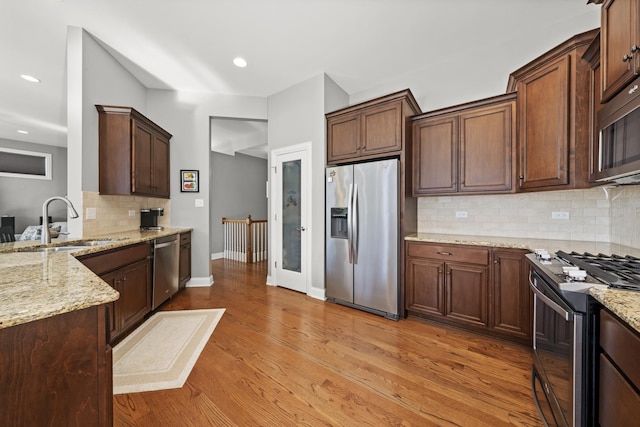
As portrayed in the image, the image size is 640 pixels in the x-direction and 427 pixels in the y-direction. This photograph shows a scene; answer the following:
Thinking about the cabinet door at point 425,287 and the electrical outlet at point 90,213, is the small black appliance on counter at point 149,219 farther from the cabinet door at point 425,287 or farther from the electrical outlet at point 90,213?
the cabinet door at point 425,287

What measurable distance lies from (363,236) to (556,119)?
1.96 m

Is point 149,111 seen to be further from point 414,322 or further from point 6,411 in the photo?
point 414,322

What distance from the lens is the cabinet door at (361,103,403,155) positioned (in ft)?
9.14

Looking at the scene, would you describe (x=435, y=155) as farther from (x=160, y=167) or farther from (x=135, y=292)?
(x=160, y=167)

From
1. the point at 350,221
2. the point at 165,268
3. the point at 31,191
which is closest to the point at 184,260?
the point at 165,268

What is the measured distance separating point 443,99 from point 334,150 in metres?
1.52

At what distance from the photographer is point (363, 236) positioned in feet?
9.52

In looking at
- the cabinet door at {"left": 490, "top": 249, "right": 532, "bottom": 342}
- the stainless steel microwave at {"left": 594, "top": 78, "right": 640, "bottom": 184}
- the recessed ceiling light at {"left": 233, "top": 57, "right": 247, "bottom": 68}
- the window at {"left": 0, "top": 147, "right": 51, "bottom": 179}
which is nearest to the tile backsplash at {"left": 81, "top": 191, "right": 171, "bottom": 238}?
the recessed ceiling light at {"left": 233, "top": 57, "right": 247, "bottom": 68}

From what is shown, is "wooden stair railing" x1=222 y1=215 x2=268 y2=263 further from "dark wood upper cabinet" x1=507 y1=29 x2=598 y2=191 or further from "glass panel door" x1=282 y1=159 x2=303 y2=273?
"dark wood upper cabinet" x1=507 y1=29 x2=598 y2=191

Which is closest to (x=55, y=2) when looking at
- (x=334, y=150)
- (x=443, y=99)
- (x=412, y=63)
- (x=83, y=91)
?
(x=83, y=91)

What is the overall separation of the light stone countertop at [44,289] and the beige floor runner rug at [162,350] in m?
0.95

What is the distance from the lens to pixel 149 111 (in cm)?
377

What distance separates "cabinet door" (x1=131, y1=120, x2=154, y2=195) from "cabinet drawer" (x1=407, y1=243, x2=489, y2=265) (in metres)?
3.25

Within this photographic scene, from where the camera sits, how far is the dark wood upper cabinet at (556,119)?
1884mm
